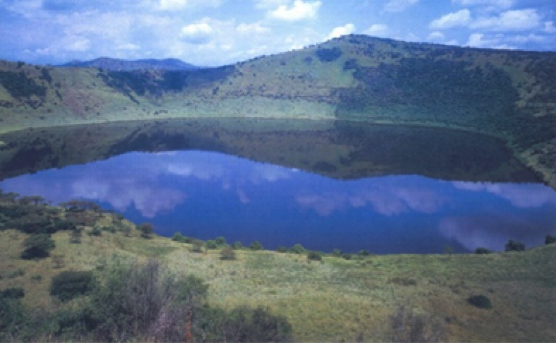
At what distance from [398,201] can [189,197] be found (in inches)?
1189

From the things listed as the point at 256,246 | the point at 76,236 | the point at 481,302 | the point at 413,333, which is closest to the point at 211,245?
the point at 256,246

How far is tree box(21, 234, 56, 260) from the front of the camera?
2284 centimetres

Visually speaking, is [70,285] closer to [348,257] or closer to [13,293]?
[13,293]

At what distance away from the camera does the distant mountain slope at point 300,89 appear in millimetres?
107125

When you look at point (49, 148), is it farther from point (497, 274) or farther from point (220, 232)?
point (497, 274)

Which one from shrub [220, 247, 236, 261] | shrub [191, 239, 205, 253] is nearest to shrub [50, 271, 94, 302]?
shrub [220, 247, 236, 261]

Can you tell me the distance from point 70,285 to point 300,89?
151 metres

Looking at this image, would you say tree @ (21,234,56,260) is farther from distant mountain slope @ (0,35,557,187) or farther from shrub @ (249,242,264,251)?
distant mountain slope @ (0,35,557,187)

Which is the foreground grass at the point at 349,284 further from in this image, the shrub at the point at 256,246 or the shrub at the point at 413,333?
the shrub at the point at 256,246

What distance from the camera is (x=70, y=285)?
66.0 feet

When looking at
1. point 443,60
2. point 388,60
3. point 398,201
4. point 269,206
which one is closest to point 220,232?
point 269,206

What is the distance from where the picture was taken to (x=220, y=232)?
142 ft

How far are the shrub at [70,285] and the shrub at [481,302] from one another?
20541mm

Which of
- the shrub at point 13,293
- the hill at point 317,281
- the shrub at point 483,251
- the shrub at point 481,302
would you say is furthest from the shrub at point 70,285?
the shrub at point 483,251
